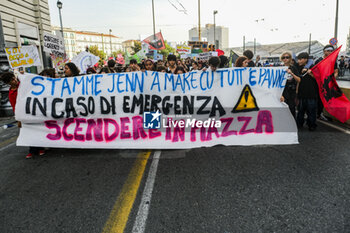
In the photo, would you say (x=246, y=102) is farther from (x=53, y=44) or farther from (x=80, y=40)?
(x=80, y=40)

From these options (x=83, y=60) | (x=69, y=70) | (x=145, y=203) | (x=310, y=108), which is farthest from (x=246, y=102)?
(x=83, y=60)

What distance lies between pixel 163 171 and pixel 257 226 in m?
1.55

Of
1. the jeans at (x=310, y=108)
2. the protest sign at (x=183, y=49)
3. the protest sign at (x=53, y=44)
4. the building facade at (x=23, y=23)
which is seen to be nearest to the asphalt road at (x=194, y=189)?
the jeans at (x=310, y=108)

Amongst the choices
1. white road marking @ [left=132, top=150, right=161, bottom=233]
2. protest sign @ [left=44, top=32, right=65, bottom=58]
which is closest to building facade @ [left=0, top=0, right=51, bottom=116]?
protest sign @ [left=44, top=32, right=65, bottom=58]

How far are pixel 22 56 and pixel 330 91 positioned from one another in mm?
7393

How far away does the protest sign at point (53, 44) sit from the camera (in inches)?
323

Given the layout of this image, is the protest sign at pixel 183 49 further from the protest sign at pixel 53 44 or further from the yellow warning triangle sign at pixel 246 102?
the yellow warning triangle sign at pixel 246 102

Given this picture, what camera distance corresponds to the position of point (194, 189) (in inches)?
113

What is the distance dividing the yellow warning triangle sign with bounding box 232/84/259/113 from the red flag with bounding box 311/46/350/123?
6.01 ft

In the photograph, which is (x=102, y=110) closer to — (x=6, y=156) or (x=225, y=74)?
(x=6, y=156)

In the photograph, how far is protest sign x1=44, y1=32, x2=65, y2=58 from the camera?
8.20m

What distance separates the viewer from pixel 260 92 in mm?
4445

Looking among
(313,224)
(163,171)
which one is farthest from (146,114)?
(313,224)

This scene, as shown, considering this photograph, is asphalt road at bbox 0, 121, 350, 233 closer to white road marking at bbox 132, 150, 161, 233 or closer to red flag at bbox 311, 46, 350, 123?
white road marking at bbox 132, 150, 161, 233
